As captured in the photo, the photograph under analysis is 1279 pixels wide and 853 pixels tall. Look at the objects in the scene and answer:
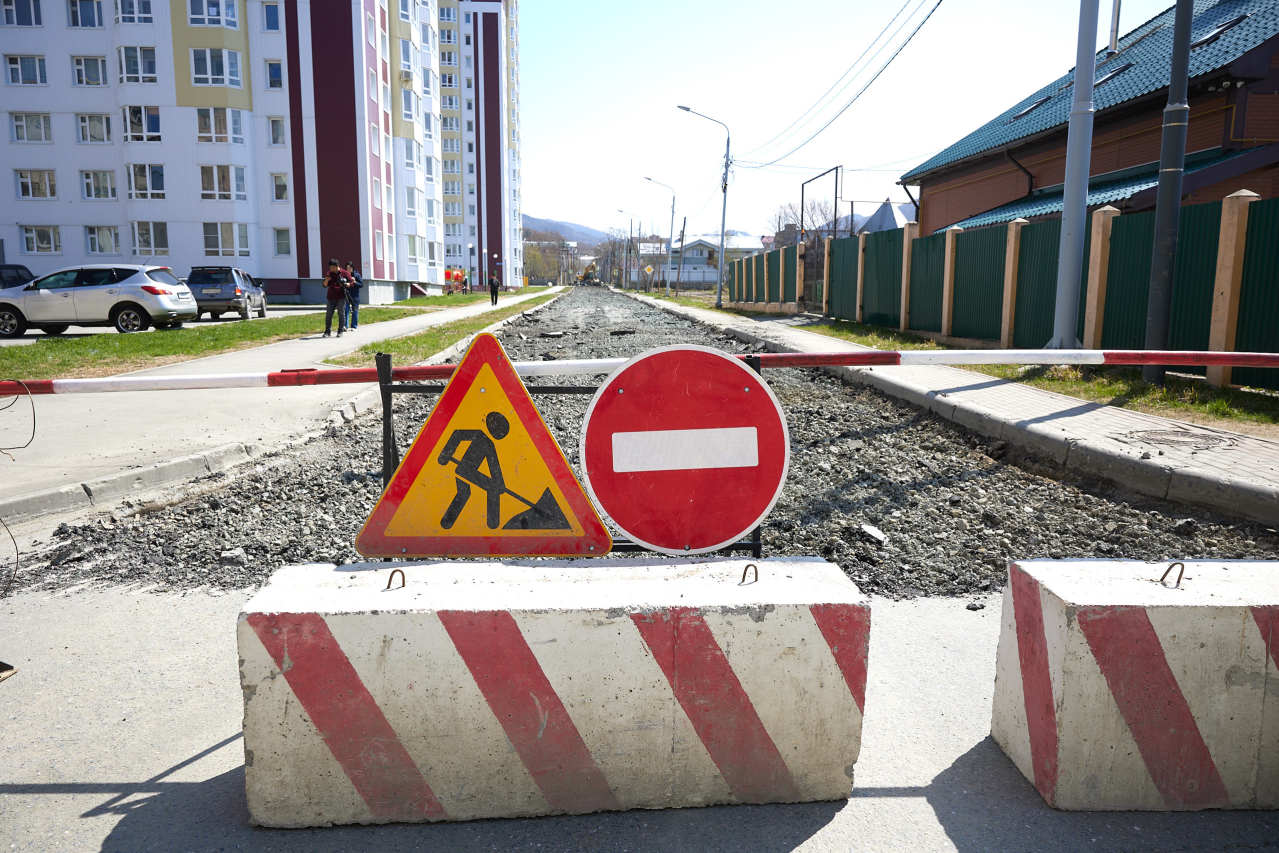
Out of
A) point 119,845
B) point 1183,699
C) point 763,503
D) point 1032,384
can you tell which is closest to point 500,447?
point 763,503

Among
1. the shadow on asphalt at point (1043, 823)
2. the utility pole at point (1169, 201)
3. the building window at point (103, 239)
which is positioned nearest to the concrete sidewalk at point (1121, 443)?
the utility pole at point (1169, 201)

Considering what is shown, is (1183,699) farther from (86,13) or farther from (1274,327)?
(86,13)

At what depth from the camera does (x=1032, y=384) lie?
10.8m

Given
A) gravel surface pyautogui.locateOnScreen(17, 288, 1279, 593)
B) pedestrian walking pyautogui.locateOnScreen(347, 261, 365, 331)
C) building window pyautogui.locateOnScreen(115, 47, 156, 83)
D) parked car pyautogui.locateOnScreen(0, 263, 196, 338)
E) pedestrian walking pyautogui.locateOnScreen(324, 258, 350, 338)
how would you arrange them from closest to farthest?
gravel surface pyautogui.locateOnScreen(17, 288, 1279, 593) → pedestrian walking pyautogui.locateOnScreen(324, 258, 350, 338) → pedestrian walking pyautogui.locateOnScreen(347, 261, 365, 331) → parked car pyautogui.locateOnScreen(0, 263, 196, 338) → building window pyautogui.locateOnScreen(115, 47, 156, 83)

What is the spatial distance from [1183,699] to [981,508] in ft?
10.6

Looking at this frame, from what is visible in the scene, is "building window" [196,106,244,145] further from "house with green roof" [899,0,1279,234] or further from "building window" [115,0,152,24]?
"house with green roof" [899,0,1279,234]

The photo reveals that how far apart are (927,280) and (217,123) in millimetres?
38929

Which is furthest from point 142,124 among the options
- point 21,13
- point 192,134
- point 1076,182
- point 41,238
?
point 1076,182

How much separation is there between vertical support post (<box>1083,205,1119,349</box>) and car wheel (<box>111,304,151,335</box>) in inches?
846

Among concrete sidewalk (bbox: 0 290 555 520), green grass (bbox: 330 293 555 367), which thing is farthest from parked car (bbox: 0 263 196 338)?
concrete sidewalk (bbox: 0 290 555 520)

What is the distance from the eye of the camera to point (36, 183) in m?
44.6

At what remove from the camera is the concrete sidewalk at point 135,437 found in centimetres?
595

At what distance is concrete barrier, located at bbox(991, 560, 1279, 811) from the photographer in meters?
2.54

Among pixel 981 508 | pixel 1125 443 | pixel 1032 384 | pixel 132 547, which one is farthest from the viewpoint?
pixel 1032 384
